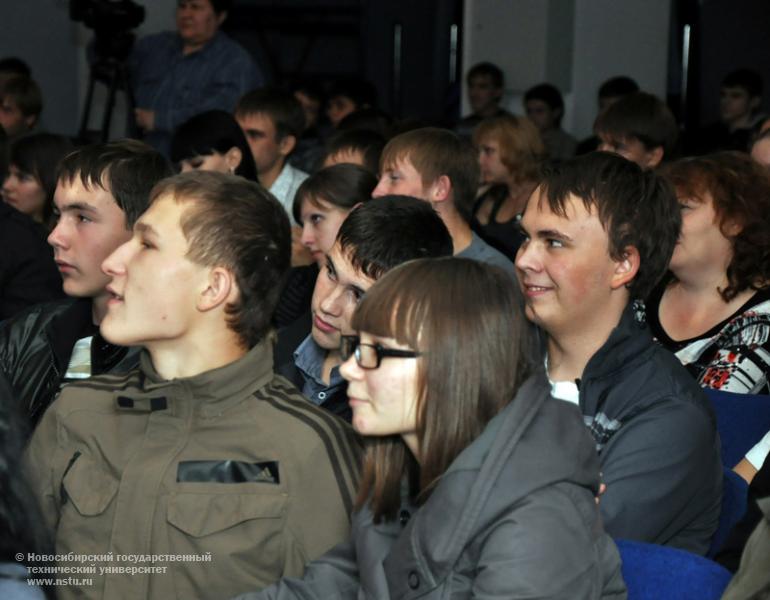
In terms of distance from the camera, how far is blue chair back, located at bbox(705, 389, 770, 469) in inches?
92.0

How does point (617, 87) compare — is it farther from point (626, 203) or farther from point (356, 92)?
point (626, 203)

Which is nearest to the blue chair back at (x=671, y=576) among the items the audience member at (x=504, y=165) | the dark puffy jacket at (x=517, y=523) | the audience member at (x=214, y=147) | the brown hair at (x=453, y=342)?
the dark puffy jacket at (x=517, y=523)

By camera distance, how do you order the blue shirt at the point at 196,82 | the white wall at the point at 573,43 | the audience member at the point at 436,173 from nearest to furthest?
the audience member at the point at 436,173, the blue shirt at the point at 196,82, the white wall at the point at 573,43

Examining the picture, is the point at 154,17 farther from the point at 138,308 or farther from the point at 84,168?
the point at 138,308

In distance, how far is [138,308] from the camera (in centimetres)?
195

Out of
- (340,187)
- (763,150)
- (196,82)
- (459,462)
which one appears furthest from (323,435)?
(196,82)

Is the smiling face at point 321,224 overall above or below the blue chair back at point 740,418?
above

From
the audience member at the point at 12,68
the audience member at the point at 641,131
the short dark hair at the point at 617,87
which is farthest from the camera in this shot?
the short dark hair at the point at 617,87

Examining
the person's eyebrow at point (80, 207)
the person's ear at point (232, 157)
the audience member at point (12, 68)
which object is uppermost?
the audience member at point (12, 68)

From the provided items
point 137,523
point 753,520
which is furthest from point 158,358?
point 753,520

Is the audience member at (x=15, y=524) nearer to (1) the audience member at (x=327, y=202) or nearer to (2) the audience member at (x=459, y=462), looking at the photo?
(2) the audience member at (x=459, y=462)

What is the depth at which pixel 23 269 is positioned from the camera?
3385mm

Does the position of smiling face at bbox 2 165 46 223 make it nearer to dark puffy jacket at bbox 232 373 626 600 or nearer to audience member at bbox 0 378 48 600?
dark puffy jacket at bbox 232 373 626 600

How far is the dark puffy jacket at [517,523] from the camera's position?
142cm
